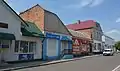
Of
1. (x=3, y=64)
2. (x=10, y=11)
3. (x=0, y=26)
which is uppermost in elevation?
(x=10, y=11)

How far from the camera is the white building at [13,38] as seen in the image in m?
22.7

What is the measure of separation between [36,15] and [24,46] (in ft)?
23.1

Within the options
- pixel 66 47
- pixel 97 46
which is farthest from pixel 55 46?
pixel 97 46

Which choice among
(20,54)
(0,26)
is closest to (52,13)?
(20,54)

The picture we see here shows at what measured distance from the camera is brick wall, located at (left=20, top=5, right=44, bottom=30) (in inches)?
1225

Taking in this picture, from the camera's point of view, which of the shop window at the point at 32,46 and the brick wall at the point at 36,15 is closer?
the shop window at the point at 32,46

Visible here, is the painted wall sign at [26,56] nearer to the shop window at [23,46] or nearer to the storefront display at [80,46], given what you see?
the shop window at [23,46]

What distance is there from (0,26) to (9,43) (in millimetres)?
2426

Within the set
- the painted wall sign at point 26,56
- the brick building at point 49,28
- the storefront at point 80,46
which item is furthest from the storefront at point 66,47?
the painted wall sign at point 26,56

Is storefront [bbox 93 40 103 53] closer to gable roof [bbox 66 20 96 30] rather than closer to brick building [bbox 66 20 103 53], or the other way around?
brick building [bbox 66 20 103 53]

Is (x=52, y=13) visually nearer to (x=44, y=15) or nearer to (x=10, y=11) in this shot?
(x=44, y=15)

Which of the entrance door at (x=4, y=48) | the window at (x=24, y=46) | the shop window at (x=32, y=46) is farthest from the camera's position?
the shop window at (x=32, y=46)

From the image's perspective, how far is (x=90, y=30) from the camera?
5872 cm

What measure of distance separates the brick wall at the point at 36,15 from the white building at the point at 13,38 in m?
3.41
